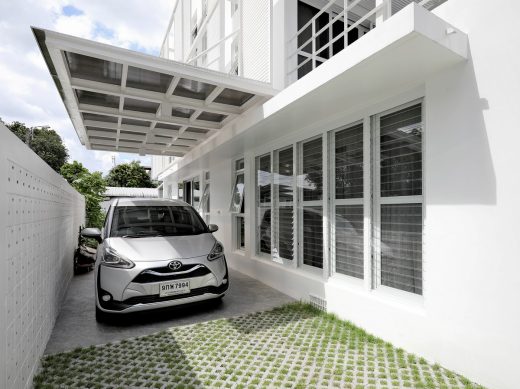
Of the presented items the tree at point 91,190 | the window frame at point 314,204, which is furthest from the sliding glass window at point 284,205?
the tree at point 91,190

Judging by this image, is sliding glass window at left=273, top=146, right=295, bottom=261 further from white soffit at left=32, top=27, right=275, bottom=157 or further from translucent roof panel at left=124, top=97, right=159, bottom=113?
translucent roof panel at left=124, top=97, right=159, bottom=113

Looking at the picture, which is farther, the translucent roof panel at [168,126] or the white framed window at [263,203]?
the translucent roof panel at [168,126]

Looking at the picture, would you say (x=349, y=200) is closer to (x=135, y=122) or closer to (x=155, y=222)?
(x=155, y=222)

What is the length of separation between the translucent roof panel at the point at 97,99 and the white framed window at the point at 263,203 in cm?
289

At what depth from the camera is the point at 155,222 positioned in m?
4.89

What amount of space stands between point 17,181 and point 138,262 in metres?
1.97

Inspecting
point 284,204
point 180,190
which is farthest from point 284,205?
point 180,190

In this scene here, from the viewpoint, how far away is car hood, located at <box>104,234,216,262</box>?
13.2 feet

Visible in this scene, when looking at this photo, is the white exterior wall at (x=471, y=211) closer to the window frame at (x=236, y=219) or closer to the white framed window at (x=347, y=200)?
the white framed window at (x=347, y=200)

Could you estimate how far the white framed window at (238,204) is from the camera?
7352mm

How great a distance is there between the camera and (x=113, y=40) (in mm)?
3572

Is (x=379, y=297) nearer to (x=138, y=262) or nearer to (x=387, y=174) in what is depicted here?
(x=387, y=174)

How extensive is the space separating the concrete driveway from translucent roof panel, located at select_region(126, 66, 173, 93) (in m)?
3.07

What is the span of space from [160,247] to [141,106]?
2.55 m
